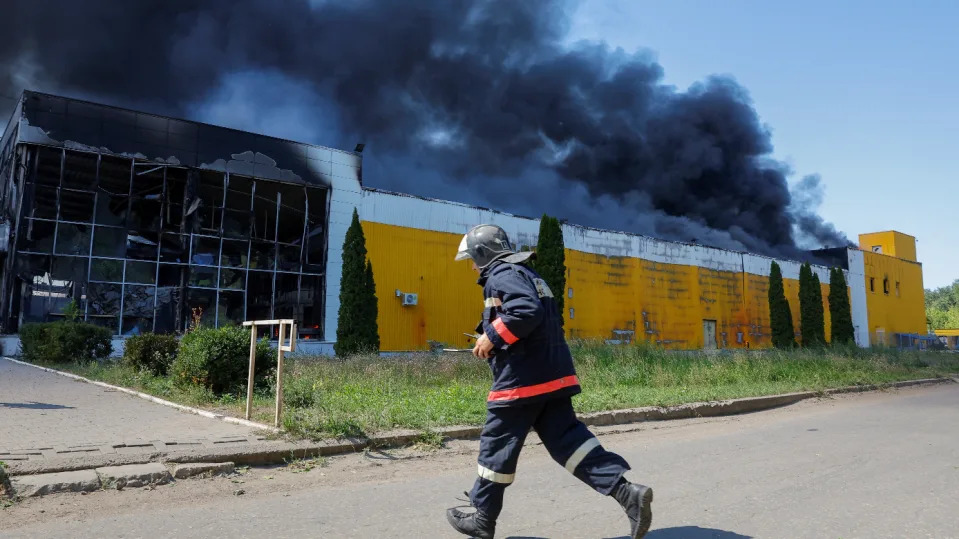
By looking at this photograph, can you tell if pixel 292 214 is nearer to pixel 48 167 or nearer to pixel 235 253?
pixel 235 253

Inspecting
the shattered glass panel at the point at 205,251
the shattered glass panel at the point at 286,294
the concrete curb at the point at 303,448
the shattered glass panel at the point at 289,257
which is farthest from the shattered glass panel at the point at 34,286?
the concrete curb at the point at 303,448

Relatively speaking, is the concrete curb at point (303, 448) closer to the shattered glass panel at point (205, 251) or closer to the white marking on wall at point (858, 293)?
the shattered glass panel at point (205, 251)

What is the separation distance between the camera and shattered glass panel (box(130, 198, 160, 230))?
23.5 meters

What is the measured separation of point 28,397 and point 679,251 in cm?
3698

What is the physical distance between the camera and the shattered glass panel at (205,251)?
24.2 m

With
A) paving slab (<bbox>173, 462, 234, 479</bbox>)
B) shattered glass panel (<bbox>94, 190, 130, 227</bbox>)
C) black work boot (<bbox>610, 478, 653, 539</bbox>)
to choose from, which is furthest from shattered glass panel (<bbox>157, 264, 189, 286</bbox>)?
black work boot (<bbox>610, 478, 653, 539</bbox>)

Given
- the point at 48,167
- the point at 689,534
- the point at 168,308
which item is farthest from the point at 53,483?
the point at 48,167

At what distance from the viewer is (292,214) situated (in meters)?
26.5

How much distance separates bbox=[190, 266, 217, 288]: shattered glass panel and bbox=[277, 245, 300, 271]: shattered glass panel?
8.86ft

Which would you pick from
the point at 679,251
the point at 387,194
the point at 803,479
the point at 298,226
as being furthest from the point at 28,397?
the point at 679,251

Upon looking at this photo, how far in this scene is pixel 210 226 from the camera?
→ 24.9 m

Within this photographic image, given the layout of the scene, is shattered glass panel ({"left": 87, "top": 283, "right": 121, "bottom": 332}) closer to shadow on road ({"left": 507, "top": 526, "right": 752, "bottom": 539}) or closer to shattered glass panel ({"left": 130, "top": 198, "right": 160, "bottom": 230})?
shattered glass panel ({"left": 130, "top": 198, "right": 160, "bottom": 230})

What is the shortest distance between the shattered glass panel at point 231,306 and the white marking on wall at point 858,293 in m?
47.7

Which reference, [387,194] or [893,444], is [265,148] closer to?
[387,194]
